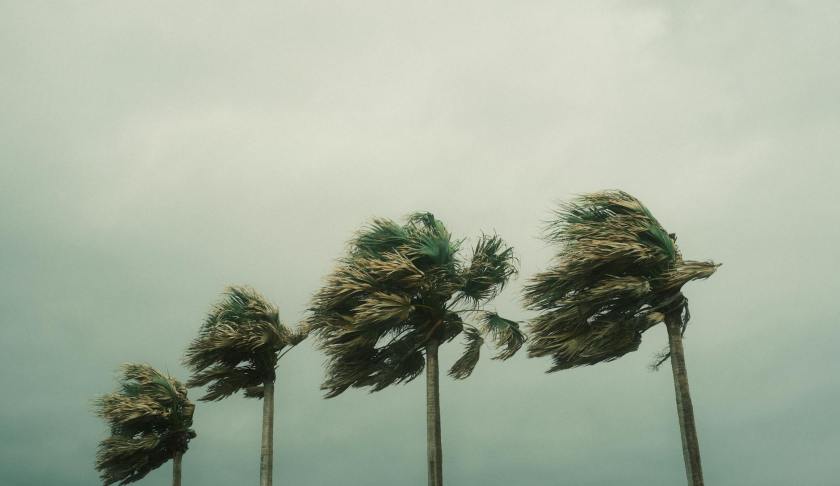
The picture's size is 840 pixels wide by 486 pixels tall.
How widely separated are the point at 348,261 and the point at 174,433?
9.94 m

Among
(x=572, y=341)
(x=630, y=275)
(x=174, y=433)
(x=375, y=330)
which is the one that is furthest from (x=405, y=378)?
(x=174, y=433)

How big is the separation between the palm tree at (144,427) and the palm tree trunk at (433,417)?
10.4m

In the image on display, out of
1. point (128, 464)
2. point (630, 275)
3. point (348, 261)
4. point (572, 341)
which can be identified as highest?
point (348, 261)

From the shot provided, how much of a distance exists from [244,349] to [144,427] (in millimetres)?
5903

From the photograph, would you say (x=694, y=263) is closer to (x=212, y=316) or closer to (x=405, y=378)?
(x=405, y=378)

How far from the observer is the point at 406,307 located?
1648 centimetres

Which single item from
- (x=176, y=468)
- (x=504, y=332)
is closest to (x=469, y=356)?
(x=504, y=332)

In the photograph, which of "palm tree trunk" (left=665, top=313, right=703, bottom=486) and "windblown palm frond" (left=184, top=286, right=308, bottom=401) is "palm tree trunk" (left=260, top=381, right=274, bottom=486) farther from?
"palm tree trunk" (left=665, top=313, right=703, bottom=486)

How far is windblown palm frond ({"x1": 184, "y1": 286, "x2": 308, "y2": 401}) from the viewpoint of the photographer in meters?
20.2

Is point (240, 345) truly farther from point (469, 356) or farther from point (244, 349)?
point (469, 356)

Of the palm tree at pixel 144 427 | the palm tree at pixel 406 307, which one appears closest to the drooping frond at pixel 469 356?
the palm tree at pixel 406 307

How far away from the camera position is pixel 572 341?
49.5 feet

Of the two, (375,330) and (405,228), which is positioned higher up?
(405,228)

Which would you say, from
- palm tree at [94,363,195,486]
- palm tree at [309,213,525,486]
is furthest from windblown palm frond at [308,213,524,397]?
palm tree at [94,363,195,486]
